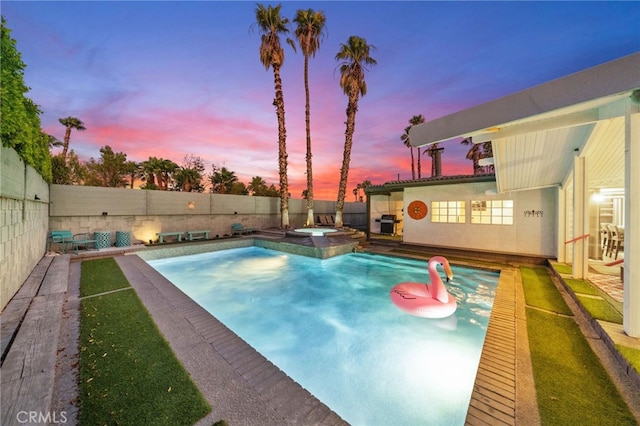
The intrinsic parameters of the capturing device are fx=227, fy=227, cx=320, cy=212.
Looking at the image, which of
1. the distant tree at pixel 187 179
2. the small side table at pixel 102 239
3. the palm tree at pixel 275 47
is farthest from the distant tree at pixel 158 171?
the palm tree at pixel 275 47

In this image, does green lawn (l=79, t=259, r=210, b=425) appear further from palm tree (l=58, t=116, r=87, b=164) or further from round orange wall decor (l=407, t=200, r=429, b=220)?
palm tree (l=58, t=116, r=87, b=164)

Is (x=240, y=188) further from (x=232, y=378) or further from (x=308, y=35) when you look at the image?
(x=232, y=378)

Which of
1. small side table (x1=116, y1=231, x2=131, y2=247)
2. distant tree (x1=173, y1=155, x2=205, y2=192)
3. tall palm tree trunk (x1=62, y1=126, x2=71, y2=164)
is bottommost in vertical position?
small side table (x1=116, y1=231, x2=131, y2=247)

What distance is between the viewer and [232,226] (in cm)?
1603

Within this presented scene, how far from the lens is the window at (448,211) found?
36.8 feet

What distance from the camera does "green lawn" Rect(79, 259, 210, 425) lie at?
6.61 feet

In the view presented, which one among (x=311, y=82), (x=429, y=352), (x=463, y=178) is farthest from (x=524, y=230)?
(x=311, y=82)

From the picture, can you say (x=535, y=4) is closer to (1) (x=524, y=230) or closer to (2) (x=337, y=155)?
(1) (x=524, y=230)

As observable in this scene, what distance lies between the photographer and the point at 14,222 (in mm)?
4309

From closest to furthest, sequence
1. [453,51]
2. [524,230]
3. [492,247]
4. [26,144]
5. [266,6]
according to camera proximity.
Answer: [26,144] → [524,230] → [492,247] → [453,51] → [266,6]

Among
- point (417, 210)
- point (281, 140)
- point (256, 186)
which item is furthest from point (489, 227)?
point (256, 186)

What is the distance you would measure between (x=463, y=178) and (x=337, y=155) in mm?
17900

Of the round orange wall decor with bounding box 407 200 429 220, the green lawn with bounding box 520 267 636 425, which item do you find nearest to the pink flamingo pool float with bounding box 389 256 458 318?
the green lawn with bounding box 520 267 636 425

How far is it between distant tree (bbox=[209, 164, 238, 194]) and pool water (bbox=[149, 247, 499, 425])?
19355 mm
